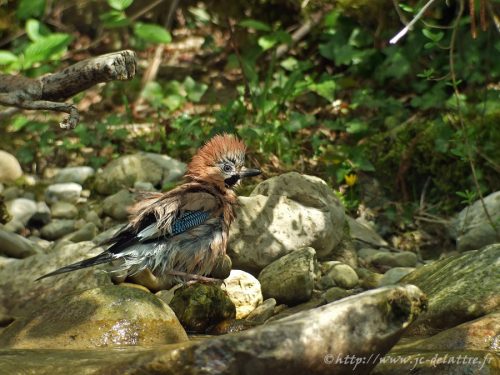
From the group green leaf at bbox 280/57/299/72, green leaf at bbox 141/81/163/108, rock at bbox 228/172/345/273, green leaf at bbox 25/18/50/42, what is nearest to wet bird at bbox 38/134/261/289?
rock at bbox 228/172/345/273

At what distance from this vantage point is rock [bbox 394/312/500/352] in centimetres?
438

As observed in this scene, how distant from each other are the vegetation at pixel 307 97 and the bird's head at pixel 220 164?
121 centimetres

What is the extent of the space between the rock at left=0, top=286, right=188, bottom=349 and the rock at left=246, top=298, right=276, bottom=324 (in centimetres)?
76

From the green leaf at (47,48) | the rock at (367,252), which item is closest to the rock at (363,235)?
the rock at (367,252)

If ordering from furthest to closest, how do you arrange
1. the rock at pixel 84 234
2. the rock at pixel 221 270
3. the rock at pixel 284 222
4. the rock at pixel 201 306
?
the rock at pixel 84 234 → the rock at pixel 284 222 → the rock at pixel 221 270 → the rock at pixel 201 306

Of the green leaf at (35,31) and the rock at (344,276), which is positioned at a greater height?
the green leaf at (35,31)

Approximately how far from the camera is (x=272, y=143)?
7.99 m

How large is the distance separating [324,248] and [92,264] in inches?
71.3

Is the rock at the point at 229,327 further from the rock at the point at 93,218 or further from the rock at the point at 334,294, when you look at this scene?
the rock at the point at 93,218

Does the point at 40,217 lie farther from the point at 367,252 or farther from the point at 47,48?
the point at 367,252

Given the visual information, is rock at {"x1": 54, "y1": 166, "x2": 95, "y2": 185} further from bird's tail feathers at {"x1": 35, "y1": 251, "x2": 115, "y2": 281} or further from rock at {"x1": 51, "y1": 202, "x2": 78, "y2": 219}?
bird's tail feathers at {"x1": 35, "y1": 251, "x2": 115, "y2": 281}

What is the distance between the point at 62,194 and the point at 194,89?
67.5 inches

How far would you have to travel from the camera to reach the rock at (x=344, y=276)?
6.25m

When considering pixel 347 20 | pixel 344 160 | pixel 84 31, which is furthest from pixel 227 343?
pixel 84 31
